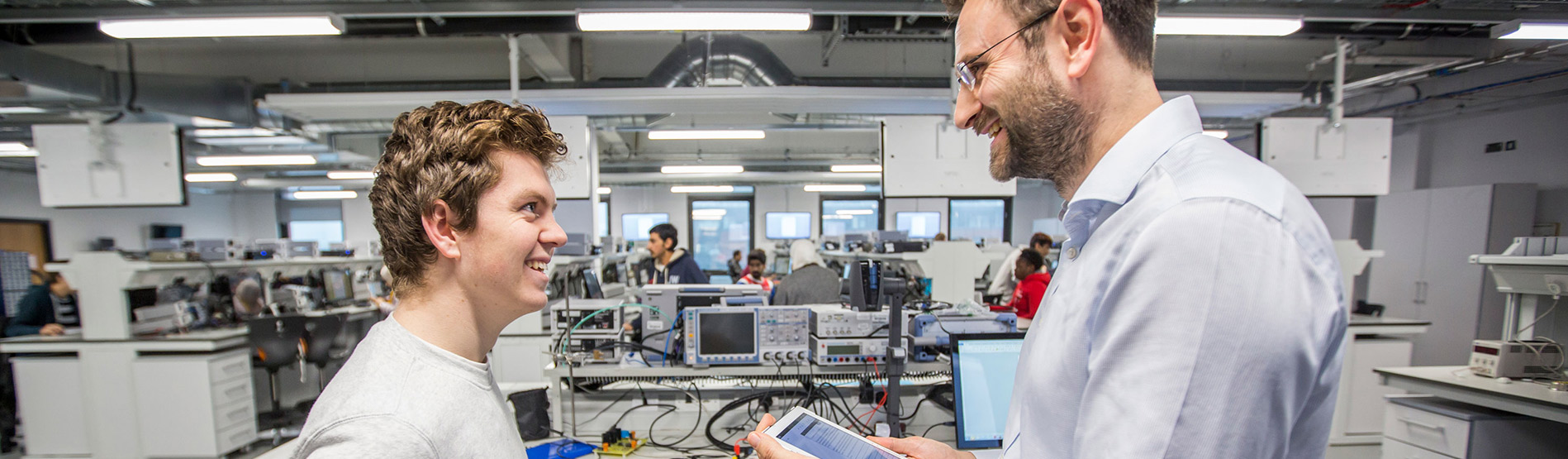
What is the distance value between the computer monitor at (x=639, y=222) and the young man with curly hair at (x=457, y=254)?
11.0 m

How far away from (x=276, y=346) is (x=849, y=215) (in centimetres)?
982

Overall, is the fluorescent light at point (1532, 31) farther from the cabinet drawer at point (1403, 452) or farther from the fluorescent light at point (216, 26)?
the fluorescent light at point (216, 26)

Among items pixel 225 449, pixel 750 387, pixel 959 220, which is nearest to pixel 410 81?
pixel 225 449

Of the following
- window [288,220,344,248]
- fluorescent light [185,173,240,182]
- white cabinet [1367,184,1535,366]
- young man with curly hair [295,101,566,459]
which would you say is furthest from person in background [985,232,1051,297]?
window [288,220,344,248]

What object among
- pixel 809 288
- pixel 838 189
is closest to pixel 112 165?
pixel 809 288

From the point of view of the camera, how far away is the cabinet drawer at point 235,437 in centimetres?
367

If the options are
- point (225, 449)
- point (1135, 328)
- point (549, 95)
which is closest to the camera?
point (1135, 328)

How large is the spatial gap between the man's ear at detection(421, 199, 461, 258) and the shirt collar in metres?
0.86

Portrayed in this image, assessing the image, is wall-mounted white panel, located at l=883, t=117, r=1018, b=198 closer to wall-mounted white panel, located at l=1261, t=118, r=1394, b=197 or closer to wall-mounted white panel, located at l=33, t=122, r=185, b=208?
wall-mounted white panel, located at l=1261, t=118, r=1394, b=197

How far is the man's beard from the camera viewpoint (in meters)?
0.64

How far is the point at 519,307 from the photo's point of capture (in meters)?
0.84

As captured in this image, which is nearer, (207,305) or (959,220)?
(207,305)

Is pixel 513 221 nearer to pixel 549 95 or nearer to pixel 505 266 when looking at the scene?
pixel 505 266

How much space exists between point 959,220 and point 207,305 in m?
11.5
